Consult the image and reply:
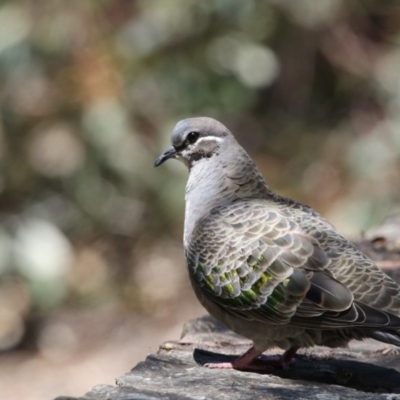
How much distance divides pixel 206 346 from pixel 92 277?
469 centimetres

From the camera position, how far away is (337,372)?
13.8 ft

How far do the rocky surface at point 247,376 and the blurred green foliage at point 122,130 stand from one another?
3676 millimetres

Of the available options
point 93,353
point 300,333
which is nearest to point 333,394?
point 300,333

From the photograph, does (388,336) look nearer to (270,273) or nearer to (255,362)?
(270,273)

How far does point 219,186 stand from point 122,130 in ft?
11.9

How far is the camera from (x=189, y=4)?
8.77 metres

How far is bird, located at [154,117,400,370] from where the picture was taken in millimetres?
4043

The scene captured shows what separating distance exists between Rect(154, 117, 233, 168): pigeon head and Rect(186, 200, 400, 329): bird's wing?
0.63 meters

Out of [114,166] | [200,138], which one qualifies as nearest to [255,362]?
[200,138]

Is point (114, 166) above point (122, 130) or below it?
below

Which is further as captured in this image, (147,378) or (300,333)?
(300,333)

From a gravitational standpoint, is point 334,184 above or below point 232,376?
above

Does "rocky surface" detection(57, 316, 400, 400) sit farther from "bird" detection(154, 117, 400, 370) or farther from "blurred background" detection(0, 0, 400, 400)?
"blurred background" detection(0, 0, 400, 400)

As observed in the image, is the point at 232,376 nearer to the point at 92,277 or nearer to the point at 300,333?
the point at 300,333
